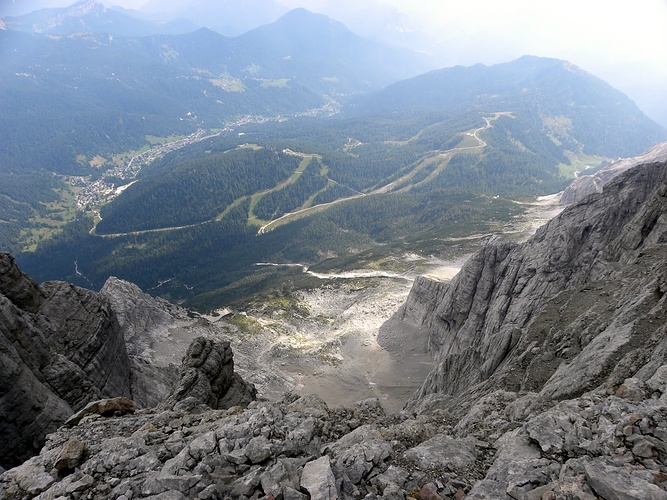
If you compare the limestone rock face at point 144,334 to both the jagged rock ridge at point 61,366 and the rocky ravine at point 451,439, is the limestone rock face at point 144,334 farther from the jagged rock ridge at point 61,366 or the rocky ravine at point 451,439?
the rocky ravine at point 451,439

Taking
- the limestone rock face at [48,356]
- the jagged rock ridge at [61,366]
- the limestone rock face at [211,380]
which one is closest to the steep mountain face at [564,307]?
the limestone rock face at [211,380]

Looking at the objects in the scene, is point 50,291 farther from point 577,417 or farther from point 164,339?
point 577,417

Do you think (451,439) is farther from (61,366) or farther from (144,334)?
(144,334)

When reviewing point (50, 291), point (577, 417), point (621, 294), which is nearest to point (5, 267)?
point (50, 291)

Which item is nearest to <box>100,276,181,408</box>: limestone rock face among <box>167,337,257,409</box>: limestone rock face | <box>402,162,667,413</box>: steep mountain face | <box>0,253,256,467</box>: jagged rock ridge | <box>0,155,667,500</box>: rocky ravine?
<box>0,253,256,467</box>: jagged rock ridge

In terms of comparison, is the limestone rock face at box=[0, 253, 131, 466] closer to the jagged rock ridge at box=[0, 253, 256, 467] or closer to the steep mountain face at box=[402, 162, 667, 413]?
the jagged rock ridge at box=[0, 253, 256, 467]

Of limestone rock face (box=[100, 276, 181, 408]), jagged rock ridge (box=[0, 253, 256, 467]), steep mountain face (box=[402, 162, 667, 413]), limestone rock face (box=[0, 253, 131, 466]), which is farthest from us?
limestone rock face (box=[100, 276, 181, 408])
